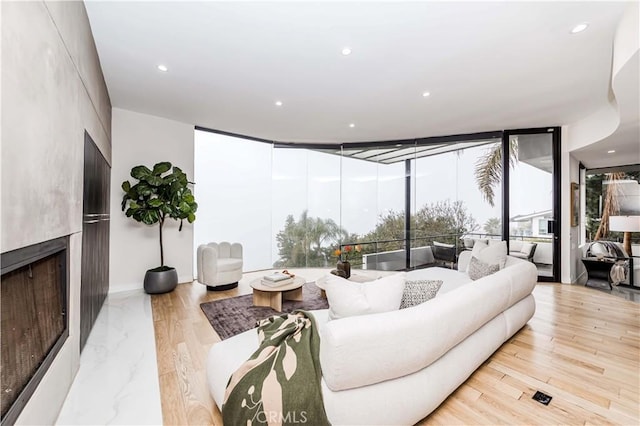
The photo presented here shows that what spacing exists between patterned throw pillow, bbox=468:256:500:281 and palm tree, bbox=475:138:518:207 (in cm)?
253

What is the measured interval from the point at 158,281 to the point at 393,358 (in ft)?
12.1

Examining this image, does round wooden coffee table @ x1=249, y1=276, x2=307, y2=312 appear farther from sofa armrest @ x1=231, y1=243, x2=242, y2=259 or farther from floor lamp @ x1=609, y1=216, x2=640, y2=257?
floor lamp @ x1=609, y1=216, x2=640, y2=257

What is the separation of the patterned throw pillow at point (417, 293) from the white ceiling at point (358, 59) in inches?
79.8

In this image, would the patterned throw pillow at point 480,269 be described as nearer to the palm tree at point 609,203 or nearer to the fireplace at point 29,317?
the fireplace at point 29,317

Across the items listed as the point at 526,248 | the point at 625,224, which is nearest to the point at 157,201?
the point at 526,248

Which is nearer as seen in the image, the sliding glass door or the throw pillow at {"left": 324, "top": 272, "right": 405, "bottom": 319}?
the throw pillow at {"left": 324, "top": 272, "right": 405, "bottom": 319}

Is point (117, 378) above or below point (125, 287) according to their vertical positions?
below

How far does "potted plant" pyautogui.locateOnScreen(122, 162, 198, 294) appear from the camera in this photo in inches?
153

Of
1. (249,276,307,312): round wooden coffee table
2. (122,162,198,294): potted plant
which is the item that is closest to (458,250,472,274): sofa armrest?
(249,276,307,312): round wooden coffee table

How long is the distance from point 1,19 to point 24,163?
0.54 m

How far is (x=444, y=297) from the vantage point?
174cm

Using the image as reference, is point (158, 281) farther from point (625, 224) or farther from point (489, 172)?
point (625, 224)

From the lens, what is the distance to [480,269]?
3.09 meters

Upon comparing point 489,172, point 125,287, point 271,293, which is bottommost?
point 125,287
